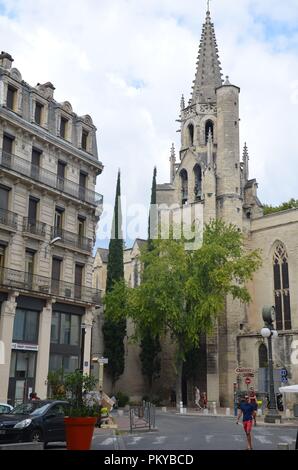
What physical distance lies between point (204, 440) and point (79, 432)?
6.59 meters

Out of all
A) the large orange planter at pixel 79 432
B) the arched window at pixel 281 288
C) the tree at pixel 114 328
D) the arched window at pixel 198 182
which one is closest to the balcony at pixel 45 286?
the tree at pixel 114 328

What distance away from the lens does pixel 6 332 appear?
25.7 meters

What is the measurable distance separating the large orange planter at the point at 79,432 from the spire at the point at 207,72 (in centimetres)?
4942

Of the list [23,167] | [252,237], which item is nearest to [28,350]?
[23,167]

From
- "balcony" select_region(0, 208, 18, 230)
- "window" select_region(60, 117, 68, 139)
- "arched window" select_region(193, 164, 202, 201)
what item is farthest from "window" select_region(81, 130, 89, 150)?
"arched window" select_region(193, 164, 202, 201)

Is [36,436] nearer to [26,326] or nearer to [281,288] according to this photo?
[26,326]

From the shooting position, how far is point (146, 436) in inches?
748

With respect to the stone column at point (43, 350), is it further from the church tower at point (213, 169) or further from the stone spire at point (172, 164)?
the stone spire at point (172, 164)

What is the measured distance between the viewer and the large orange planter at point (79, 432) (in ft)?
39.3

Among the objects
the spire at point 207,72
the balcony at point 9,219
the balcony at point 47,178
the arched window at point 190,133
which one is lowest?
the balcony at point 9,219

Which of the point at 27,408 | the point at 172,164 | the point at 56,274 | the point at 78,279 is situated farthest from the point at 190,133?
the point at 27,408

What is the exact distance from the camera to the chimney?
29109 mm

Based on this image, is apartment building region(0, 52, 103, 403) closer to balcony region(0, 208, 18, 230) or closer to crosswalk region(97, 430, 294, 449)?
balcony region(0, 208, 18, 230)

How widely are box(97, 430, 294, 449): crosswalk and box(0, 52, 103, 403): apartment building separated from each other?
31.1 ft
